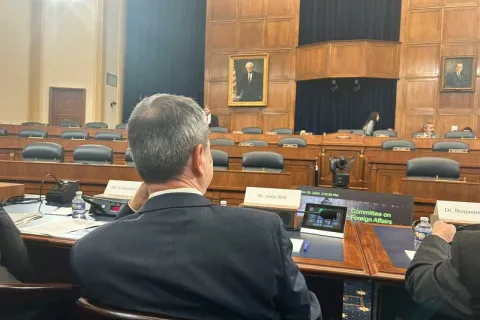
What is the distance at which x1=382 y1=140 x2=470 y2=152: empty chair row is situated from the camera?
5148 millimetres

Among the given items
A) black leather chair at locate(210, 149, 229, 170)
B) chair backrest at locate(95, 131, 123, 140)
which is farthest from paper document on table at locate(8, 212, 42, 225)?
chair backrest at locate(95, 131, 123, 140)

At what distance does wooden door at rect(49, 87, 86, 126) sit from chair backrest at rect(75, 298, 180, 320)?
9668 mm

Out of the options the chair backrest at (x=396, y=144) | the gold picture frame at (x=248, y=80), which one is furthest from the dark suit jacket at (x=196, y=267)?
the gold picture frame at (x=248, y=80)

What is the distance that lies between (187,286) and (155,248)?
0.11 meters

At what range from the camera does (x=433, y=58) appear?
8680 millimetres

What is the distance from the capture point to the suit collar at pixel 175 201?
0.87 metres

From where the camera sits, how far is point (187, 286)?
0.79 metres

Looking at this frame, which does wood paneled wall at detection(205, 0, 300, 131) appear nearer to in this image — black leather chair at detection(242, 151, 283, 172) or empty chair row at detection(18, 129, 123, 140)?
empty chair row at detection(18, 129, 123, 140)

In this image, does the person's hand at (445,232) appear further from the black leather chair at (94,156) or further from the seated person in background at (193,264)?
the black leather chair at (94,156)

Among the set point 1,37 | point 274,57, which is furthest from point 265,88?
point 1,37

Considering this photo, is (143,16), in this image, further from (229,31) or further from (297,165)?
(297,165)

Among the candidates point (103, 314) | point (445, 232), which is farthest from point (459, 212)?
point (103, 314)

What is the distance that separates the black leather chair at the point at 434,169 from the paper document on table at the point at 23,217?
3.25m

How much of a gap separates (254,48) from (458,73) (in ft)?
16.5
